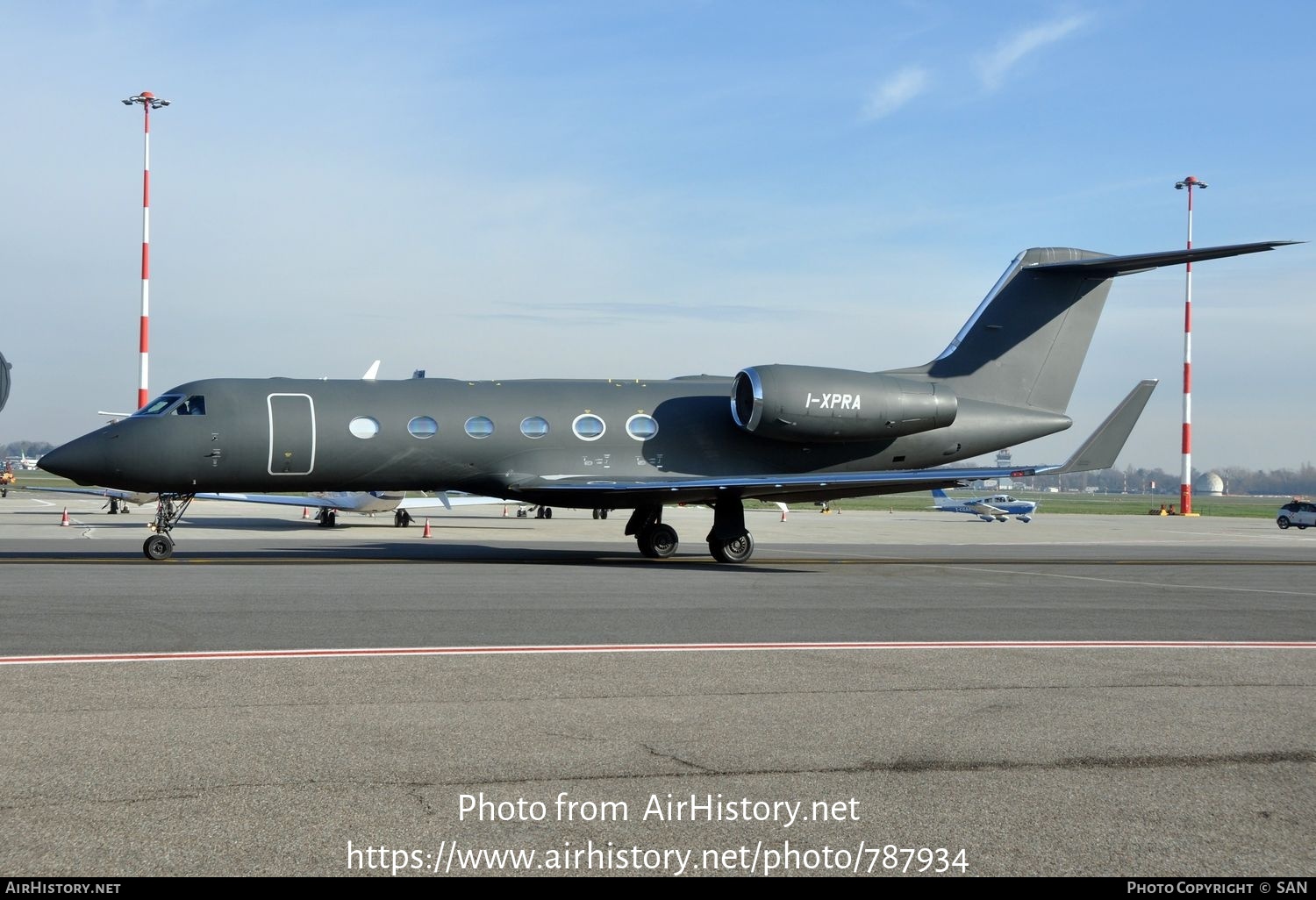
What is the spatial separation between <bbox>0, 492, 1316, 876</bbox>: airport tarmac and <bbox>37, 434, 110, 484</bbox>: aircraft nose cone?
412cm

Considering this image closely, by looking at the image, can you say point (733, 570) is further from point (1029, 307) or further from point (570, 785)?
point (570, 785)

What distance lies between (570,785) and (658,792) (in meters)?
0.43

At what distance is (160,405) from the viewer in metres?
20.3

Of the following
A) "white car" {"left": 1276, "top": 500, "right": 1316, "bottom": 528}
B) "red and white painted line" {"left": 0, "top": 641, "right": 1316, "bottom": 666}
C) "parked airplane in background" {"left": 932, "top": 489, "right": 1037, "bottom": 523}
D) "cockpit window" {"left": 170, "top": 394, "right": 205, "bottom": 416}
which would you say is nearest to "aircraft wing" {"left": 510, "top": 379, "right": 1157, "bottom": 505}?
"cockpit window" {"left": 170, "top": 394, "right": 205, "bottom": 416}

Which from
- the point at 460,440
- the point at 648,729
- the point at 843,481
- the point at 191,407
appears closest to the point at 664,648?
the point at 648,729

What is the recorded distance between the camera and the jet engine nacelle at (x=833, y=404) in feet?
69.9

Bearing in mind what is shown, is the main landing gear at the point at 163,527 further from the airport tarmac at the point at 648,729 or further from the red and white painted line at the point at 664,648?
the red and white painted line at the point at 664,648

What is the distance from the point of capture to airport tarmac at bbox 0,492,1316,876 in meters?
4.71

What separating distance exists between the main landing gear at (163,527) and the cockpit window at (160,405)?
1.48 m

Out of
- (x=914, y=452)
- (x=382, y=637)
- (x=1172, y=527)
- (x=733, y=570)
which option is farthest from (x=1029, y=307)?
(x=1172, y=527)

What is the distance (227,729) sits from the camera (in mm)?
6570

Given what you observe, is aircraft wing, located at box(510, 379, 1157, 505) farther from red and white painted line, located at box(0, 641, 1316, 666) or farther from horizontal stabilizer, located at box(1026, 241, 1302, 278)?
red and white painted line, located at box(0, 641, 1316, 666)

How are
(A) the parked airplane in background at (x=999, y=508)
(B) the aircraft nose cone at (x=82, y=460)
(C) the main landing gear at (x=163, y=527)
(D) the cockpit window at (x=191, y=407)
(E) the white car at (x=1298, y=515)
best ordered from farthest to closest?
(A) the parked airplane in background at (x=999, y=508) < (E) the white car at (x=1298, y=515) < (D) the cockpit window at (x=191, y=407) < (C) the main landing gear at (x=163, y=527) < (B) the aircraft nose cone at (x=82, y=460)

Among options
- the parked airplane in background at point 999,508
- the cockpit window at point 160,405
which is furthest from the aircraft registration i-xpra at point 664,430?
the parked airplane in background at point 999,508
